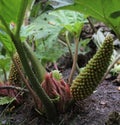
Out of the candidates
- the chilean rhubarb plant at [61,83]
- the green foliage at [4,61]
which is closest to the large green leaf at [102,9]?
the chilean rhubarb plant at [61,83]

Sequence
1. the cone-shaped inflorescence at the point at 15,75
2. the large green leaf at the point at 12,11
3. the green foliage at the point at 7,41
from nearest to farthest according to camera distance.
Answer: the large green leaf at the point at 12,11 < the green foliage at the point at 7,41 < the cone-shaped inflorescence at the point at 15,75

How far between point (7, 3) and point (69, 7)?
190 mm

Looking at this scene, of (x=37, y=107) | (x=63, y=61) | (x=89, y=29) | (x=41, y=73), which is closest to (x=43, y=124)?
(x=37, y=107)

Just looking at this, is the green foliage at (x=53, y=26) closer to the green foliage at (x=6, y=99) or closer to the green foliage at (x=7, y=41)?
the green foliage at (x=7, y=41)

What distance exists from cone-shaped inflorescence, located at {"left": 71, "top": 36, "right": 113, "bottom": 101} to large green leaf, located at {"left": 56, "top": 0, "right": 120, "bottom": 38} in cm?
9

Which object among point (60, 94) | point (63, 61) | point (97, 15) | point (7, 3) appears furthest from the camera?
point (63, 61)

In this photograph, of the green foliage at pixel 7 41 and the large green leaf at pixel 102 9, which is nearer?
the large green leaf at pixel 102 9

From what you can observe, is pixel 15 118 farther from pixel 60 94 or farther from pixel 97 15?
pixel 97 15

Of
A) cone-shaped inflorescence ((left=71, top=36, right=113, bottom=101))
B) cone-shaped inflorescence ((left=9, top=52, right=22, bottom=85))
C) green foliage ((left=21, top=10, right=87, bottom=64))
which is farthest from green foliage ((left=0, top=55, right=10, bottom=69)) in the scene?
cone-shaped inflorescence ((left=71, top=36, right=113, bottom=101))

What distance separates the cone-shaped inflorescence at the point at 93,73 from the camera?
1155 millimetres

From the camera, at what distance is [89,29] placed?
7.35ft

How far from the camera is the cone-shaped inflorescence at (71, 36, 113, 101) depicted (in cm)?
116

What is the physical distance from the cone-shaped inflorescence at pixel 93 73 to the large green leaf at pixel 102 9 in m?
0.09

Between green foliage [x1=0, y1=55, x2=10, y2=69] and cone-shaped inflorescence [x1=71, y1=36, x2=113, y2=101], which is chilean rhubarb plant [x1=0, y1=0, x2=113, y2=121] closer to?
cone-shaped inflorescence [x1=71, y1=36, x2=113, y2=101]
